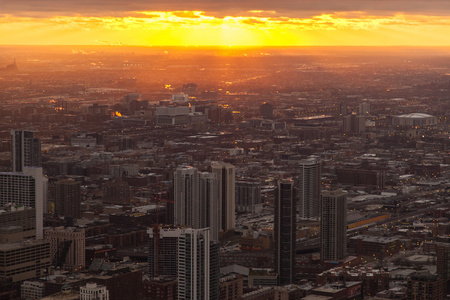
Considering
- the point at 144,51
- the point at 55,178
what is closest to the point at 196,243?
the point at 55,178

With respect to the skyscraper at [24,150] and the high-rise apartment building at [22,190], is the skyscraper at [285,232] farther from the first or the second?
the skyscraper at [24,150]

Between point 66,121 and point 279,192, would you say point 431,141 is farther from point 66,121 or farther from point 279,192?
point 279,192

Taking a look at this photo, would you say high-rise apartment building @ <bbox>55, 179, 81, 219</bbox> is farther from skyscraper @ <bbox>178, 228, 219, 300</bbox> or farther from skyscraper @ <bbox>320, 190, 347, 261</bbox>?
skyscraper @ <bbox>178, 228, 219, 300</bbox>

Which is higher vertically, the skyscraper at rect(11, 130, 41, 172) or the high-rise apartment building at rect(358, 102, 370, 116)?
the skyscraper at rect(11, 130, 41, 172)

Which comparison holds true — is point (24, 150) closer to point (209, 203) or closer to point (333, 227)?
point (209, 203)

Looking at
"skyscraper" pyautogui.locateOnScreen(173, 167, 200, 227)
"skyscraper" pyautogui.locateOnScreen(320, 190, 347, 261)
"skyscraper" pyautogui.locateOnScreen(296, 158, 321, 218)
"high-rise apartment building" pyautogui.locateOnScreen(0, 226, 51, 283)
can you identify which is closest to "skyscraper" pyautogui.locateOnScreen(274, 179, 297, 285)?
"skyscraper" pyautogui.locateOnScreen(320, 190, 347, 261)

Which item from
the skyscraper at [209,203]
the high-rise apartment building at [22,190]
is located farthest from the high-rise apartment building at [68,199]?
the skyscraper at [209,203]
